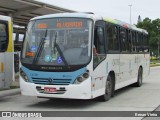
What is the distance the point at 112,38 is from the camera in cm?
1363

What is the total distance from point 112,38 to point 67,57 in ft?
9.12

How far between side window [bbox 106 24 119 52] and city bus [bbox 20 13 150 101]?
201 millimetres

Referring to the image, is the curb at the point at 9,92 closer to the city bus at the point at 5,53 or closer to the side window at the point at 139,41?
the city bus at the point at 5,53

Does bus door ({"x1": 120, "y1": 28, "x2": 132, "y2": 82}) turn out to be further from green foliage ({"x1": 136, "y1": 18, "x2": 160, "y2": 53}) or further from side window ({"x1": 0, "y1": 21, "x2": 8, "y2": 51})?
green foliage ({"x1": 136, "y1": 18, "x2": 160, "y2": 53})

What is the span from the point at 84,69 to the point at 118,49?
3.56 metres

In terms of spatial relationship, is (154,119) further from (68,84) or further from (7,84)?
(7,84)

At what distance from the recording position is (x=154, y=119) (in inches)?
385

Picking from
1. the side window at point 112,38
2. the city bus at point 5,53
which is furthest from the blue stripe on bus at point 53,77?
the side window at point 112,38

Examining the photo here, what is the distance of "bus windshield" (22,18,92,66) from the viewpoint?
11.4 meters

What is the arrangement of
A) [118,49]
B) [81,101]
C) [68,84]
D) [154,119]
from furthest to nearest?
[118,49] → [81,101] → [68,84] → [154,119]

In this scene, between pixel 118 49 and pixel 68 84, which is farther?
pixel 118 49

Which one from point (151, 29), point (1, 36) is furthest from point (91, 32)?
point (151, 29)

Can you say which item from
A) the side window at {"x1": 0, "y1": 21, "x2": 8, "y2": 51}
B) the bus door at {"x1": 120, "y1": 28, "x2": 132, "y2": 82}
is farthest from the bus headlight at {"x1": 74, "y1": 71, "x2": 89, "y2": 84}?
the bus door at {"x1": 120, "y1": 28, "x2": 132, "y2": 82}

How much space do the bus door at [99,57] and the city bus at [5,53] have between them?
10.8ft
